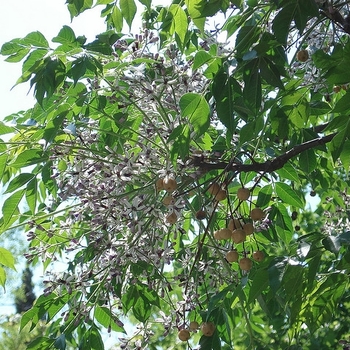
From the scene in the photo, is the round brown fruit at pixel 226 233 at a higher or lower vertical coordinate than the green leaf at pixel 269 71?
lower

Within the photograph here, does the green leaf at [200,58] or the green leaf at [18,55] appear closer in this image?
the green leaf at [200,58]

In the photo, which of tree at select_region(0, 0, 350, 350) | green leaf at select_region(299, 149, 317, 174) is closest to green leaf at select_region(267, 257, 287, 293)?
tree at select_region(0, 0, 350, 350)

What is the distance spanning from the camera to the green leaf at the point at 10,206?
2.12 m

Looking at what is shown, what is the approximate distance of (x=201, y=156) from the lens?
192 cm

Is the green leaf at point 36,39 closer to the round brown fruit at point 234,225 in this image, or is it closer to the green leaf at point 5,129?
the green leaf at point 5,129

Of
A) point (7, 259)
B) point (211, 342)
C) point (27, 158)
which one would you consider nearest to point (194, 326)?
point (211, 342)

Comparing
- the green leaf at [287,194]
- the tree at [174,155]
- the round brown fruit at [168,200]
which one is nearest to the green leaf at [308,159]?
the tree at [174,155]

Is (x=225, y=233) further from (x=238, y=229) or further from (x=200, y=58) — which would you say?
(x=200, y=58)

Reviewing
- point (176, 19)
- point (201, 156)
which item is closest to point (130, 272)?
point (201, 156)

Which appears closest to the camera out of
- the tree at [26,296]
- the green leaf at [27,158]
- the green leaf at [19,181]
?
the green leaf at [27,158]

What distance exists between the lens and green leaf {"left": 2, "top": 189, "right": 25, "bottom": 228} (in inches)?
83.4

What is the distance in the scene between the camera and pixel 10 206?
2.12 metres

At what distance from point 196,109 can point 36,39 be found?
618mm

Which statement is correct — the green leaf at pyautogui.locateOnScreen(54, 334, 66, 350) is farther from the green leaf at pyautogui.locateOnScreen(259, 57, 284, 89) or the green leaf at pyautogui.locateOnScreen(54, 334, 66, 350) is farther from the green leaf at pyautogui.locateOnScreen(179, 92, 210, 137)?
the green leaf at pyautogui.locateOnScreen(259, 57, 284, 89)
